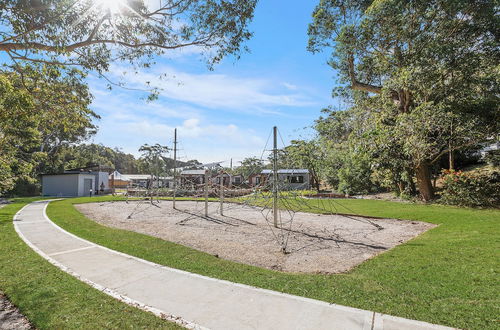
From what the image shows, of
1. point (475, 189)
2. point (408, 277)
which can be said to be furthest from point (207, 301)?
point (475, 189)

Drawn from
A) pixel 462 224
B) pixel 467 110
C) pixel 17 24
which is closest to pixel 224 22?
pixel 17 24

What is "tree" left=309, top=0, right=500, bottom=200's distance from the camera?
1377cm

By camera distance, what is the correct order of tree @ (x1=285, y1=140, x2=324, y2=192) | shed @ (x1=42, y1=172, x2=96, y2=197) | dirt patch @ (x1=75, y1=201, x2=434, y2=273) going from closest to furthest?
dirt patch @ (x1=75, y1=201, x2=434, y2=273)
shed @ (x1=42, y1=172, x2=96, y2=197)
tree @ (x1=285, y1=140, x2=324, y2=192)

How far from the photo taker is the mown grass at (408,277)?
347 centimetres

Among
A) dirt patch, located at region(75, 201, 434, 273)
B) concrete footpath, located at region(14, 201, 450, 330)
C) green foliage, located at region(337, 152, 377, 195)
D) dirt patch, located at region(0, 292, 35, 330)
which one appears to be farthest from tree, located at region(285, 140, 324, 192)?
dirt patch, located at region(0, 292, 35, 330)

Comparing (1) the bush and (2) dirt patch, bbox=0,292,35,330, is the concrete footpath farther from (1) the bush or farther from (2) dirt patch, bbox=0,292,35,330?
(1) the bush

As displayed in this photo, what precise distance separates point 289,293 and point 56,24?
7386 mm

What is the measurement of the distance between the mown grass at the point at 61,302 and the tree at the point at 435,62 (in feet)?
50.8

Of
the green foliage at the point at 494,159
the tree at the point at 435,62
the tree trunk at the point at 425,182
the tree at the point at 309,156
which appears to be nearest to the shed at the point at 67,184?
the tree at the point at 309,156

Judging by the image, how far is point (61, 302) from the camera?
149 inches

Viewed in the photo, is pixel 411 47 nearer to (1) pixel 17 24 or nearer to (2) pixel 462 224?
(2) pixel 462 224

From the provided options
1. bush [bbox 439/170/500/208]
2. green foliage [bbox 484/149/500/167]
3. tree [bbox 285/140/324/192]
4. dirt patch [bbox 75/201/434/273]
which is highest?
tree [bbox 285/140/324/192]

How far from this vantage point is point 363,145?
17.6 metres

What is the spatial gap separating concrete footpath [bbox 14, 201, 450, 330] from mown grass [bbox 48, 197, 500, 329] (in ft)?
0.93
